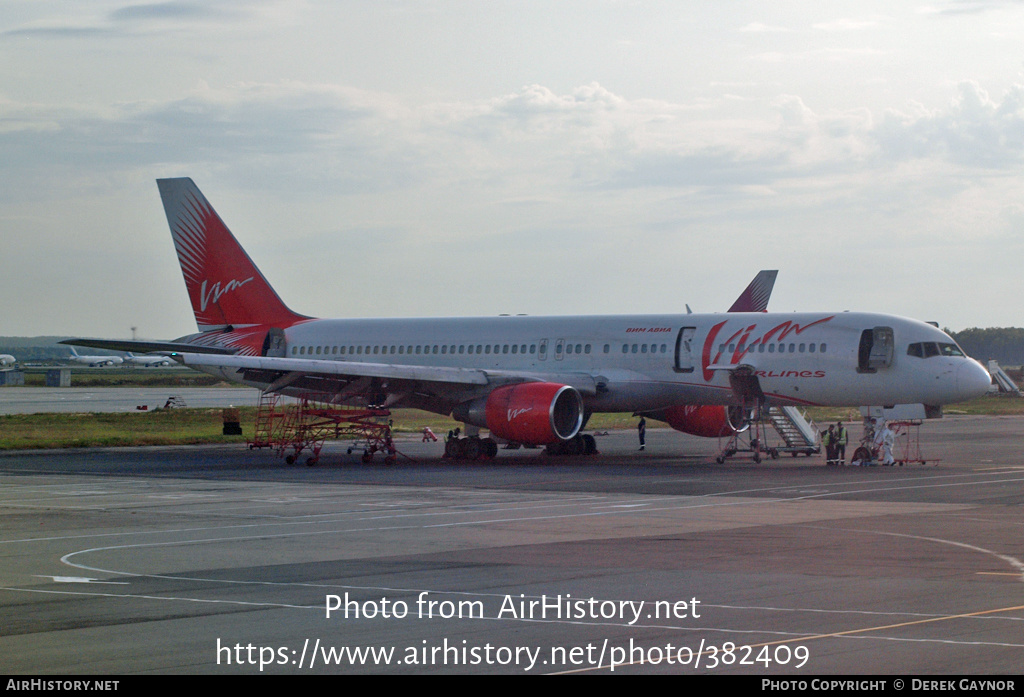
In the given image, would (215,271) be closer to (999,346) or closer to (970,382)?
(970,382)

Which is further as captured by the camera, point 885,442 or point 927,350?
point 885,442

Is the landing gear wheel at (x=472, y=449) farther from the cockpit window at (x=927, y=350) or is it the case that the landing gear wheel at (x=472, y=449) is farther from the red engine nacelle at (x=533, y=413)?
the cockpit window at (x=927, y=350)

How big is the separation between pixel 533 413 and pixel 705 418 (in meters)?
8.41

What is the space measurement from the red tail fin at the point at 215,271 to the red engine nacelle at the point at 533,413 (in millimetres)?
13745

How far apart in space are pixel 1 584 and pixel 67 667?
4794mm

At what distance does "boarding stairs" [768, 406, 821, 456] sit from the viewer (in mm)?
38906

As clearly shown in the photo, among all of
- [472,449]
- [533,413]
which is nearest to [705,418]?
[472,449]

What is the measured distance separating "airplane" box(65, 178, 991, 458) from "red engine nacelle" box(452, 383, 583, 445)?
0.04 metres

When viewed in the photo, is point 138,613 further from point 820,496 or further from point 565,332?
point 565,332

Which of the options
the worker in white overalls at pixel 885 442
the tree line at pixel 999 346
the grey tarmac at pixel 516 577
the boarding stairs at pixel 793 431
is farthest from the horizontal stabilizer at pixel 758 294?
the tree line at pixel 999 346

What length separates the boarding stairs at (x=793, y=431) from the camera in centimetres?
3891

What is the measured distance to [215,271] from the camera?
45.6 m

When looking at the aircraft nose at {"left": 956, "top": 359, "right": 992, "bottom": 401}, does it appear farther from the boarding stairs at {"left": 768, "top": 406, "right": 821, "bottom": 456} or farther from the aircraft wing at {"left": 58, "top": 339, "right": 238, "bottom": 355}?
the aircraft wing at {"left": 58, "top": 339, "right": 238, "bottom": 355}
